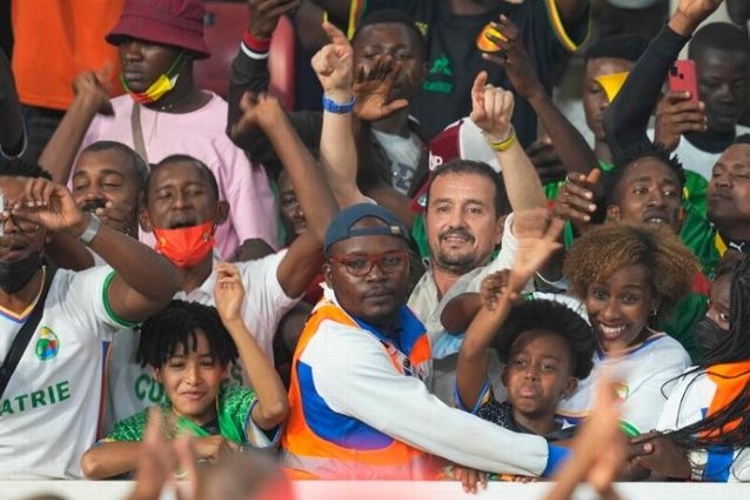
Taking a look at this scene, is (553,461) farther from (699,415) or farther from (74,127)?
(74,127)

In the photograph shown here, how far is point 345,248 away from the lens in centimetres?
739

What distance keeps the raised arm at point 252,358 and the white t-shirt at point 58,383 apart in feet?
1.45

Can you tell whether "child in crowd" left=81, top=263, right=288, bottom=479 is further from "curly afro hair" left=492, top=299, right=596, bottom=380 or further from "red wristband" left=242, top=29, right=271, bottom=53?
"red wristband" left=242, top=29, right=271, bottom=53

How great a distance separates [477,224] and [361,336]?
3.75 feet

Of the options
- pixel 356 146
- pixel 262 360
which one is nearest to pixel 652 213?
pixel 356 146

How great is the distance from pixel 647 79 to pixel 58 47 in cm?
270

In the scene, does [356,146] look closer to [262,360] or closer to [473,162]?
[473,162]

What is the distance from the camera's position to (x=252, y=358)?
7277mm

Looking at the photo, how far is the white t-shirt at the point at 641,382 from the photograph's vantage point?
7.42 metres

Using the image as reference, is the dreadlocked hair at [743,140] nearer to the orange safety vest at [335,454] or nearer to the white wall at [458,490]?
the orange safety vest at [335,454]

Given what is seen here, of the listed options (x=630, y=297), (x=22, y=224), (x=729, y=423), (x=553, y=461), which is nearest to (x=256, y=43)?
(x=22, y=224)

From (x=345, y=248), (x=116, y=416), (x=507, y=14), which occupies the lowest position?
(x=116, y=416)

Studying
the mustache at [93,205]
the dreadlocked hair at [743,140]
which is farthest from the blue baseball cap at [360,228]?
the dreadlocked hair at [743,140]

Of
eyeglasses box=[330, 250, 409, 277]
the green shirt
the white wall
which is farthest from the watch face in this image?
the green shirt
